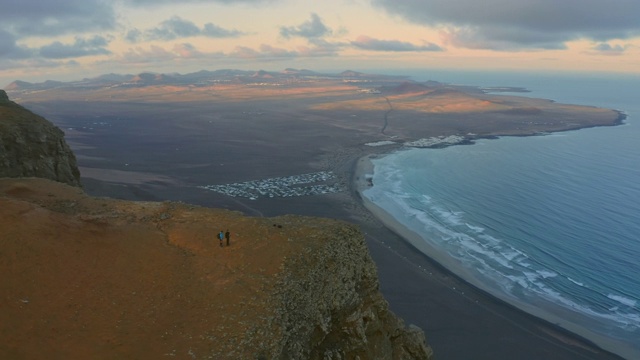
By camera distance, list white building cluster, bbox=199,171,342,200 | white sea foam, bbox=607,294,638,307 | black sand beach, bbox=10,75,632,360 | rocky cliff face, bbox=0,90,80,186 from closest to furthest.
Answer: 1. rocky cliff face, bbox=0,90,80,186
2. black sand beach, bbox=10,75,632,360
3. white sea foam, bbox=607,294,638,307
4. white building cluster, bbox=199,171,342,200

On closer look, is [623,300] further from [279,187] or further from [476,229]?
[279,187]

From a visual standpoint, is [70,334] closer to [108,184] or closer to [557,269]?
[557,269]

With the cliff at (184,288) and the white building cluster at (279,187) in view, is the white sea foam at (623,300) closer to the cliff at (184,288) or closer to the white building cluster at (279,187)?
the cliff at (184,288)

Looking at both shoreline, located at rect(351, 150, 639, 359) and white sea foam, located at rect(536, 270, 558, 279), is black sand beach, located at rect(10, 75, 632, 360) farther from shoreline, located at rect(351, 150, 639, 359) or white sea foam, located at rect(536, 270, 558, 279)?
white sea foam, located at rect(536, 270, 558, 279)

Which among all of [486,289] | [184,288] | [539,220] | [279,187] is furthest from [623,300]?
[279,187]

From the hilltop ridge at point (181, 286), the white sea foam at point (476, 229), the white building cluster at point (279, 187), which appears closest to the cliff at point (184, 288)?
the hilltop ridge at point (181, 286)

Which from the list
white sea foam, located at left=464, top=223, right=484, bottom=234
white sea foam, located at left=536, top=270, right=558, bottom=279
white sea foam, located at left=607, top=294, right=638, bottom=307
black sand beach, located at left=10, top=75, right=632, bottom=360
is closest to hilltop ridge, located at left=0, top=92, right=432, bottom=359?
black sand beach, located at left=10, top=75, right=632, bottom=360
